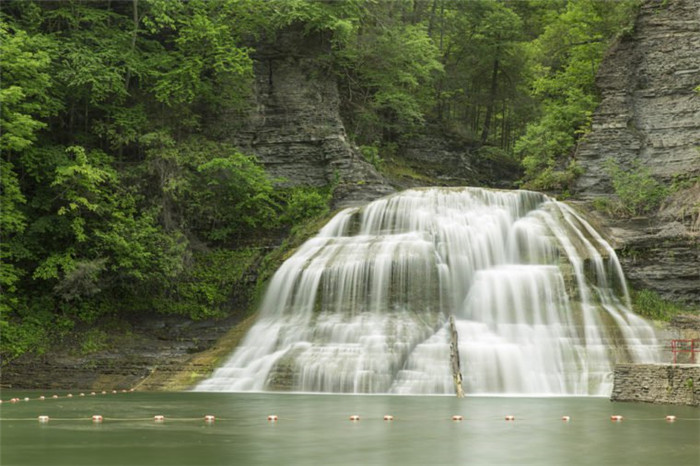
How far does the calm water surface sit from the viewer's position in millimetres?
8844

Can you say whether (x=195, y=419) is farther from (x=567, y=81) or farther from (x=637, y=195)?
(x=567, y=81)

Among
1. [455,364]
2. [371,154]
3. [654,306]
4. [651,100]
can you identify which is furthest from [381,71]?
[455,364]

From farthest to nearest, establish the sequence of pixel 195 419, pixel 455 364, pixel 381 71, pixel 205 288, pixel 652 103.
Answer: pixel 381 71
pixel 652 103
pixel 205 288
pixel 455 364
pixel 195 419

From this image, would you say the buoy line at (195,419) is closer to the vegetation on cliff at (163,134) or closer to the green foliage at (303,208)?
the vegetation on cliff at (163,134)

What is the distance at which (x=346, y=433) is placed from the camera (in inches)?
436

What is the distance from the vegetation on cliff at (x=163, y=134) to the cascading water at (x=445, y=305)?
13.3 feet

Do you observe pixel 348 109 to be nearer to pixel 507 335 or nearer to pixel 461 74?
pixel 461 74

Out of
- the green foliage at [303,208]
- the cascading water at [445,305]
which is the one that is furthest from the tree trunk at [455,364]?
the green foliage at [303,208]

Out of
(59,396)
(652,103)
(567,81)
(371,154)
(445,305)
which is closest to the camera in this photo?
(59,396)

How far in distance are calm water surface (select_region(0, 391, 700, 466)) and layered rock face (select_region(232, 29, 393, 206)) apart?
52.1 ft

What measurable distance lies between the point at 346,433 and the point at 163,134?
1869 cm

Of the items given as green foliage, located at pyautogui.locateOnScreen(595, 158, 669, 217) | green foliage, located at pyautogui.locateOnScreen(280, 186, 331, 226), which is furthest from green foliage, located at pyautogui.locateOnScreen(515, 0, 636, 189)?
green foliage, located at pyautogui.locateOnScreen(280, 186, 331, 226)

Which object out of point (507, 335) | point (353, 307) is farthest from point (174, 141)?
point (507, 335)

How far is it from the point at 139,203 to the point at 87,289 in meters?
4.25
